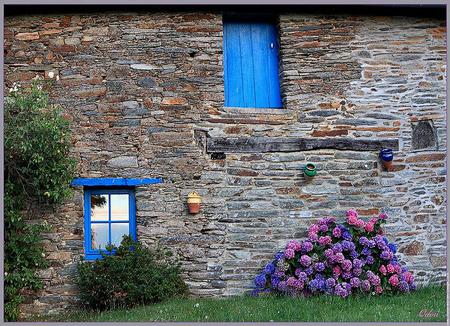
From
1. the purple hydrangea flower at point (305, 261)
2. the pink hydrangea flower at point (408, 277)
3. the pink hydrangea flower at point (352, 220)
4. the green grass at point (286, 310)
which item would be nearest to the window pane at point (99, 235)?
the green grass at point (286, 310)

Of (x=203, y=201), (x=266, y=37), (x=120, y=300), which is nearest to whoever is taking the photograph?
(x=120, y=300)

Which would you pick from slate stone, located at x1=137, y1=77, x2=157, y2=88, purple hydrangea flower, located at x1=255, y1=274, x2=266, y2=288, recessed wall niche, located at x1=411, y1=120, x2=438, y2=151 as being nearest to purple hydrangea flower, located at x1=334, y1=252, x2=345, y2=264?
purple hydrangea flower, located at x1=255, y1=274, x2=266, y2=288

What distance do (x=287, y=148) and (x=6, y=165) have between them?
3.54 meters

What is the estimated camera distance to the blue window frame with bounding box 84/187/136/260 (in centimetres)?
907

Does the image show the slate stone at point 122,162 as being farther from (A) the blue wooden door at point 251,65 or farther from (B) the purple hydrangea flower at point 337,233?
(B) the purple hydrangea flower at point 337,233

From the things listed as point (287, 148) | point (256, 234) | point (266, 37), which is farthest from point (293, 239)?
point (266, 37)

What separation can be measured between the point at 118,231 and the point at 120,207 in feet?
1.01

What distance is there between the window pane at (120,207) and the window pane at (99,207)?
3.5 inches

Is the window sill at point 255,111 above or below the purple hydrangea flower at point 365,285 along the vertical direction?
above

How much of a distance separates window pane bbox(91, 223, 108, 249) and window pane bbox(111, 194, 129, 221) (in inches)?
7.9

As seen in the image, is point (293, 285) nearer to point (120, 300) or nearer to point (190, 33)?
point (120, 300)

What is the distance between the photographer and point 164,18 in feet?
30.7

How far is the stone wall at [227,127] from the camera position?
9023 millimetres

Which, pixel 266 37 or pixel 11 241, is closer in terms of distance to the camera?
pixel 11 241
